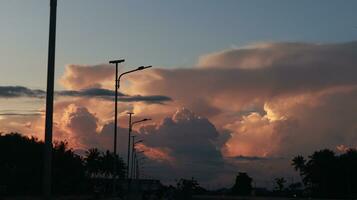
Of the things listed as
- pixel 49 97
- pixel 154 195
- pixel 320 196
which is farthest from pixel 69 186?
pixel 49 97

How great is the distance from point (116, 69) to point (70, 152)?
56.5m

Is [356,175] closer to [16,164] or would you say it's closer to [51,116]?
[16,164]

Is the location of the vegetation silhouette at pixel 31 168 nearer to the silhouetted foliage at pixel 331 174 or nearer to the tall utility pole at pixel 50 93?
the silhouetted foliage at pixel 331 174

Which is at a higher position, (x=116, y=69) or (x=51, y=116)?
(x=116, y=69)

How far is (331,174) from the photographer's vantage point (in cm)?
14488

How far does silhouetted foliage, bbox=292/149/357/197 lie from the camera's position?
139 metres

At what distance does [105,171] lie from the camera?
6806 inches

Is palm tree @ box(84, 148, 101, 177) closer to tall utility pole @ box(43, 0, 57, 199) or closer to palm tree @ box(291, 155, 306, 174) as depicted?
palm tree @ box(291, 155, 306, 174)

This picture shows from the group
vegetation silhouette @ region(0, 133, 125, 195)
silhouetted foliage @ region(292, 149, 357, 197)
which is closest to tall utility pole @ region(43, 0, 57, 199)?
vegetation silhouette @ region(0, 133, 125, 195)

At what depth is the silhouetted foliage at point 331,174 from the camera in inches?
5482

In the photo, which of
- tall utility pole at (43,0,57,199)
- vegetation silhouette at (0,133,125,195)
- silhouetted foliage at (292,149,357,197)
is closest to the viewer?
tall utility pole at (43,0,57,199)

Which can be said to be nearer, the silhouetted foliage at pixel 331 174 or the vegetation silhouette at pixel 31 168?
the vegetation silhouette at pixel 31 168

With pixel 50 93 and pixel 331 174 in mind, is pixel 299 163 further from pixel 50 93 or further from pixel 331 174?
pixel 50 93

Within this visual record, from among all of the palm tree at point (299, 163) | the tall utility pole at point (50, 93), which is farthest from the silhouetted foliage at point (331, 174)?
the tall utility pole at point (50, 93)
